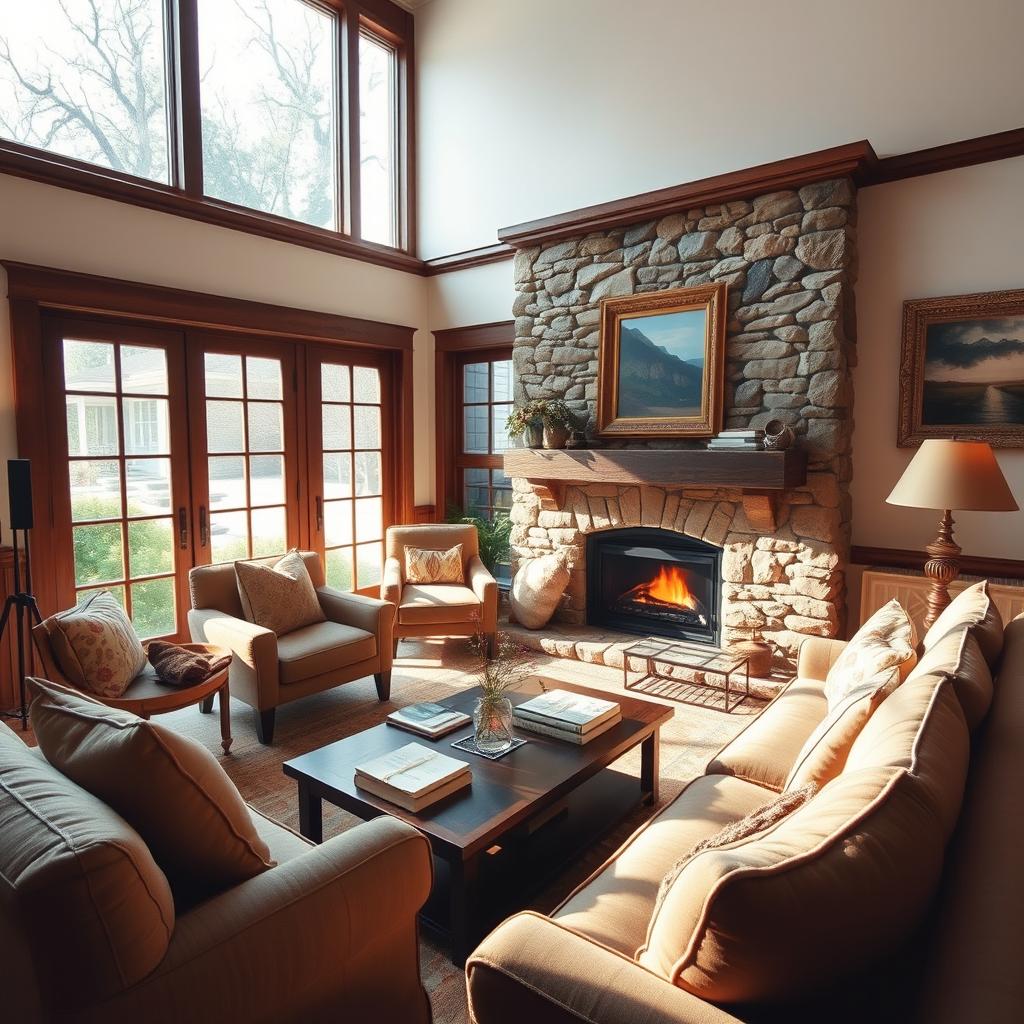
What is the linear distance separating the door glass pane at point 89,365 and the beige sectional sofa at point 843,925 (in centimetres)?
411

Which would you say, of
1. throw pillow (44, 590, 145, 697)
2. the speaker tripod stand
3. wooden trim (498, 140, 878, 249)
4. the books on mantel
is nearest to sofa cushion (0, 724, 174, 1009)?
the books on mantel

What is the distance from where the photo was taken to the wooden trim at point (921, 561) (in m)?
3.93

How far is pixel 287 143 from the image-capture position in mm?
5340

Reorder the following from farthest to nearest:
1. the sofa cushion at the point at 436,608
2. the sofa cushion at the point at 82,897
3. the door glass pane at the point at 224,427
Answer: the door glass pane at the point at 224,427 < the sofa cushion at the point at 436,608 < the sofa cushion at the point at 82,897

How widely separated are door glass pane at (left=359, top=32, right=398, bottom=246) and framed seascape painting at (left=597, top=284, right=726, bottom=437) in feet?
7.44

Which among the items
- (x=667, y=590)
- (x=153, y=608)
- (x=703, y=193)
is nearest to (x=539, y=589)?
(x=667, y=590)

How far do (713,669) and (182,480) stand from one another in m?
3.44

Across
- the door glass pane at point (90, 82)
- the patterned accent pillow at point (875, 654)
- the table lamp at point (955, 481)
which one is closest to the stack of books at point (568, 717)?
the patterned accent pillow at point (875, 654)

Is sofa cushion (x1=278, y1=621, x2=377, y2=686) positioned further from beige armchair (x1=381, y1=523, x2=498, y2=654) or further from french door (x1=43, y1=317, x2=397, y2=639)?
french door (x1=43, y1=317, x2=397, y2=639)

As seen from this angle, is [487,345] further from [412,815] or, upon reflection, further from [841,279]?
[412,815]

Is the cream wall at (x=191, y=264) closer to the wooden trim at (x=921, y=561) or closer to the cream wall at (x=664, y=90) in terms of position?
the cream wall at (x=664, y=90)

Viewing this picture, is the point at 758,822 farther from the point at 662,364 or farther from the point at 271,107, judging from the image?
the point at 271,107

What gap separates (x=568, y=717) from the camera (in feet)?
9.19

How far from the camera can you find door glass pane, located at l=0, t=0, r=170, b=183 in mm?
3994
